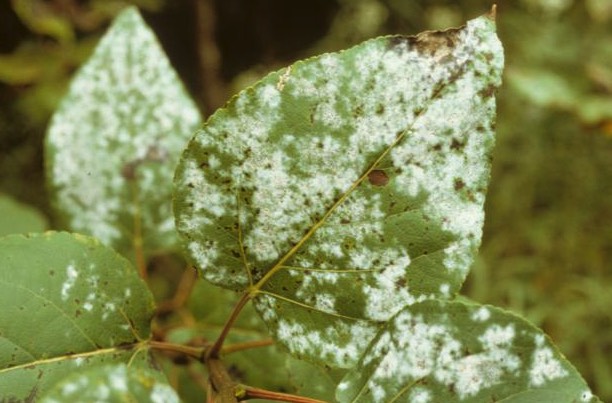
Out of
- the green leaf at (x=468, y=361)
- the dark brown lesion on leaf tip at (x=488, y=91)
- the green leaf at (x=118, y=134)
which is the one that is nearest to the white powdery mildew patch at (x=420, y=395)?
the green leaf at (x=468, y=361)

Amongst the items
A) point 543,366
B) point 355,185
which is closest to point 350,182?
point 355,185

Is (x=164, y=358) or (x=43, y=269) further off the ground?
(x=43, y=269)

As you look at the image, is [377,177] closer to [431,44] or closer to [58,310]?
[431,44]

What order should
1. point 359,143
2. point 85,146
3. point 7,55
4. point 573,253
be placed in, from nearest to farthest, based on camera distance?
point 359,143, point 85,146, point 7,55, point 573,253

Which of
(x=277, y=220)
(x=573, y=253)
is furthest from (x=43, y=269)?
(x=573, y=253)

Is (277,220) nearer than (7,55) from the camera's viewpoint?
Yes

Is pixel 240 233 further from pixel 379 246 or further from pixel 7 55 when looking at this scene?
pixel 7 55

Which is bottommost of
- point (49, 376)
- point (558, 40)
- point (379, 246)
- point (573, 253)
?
point (573, 253)
